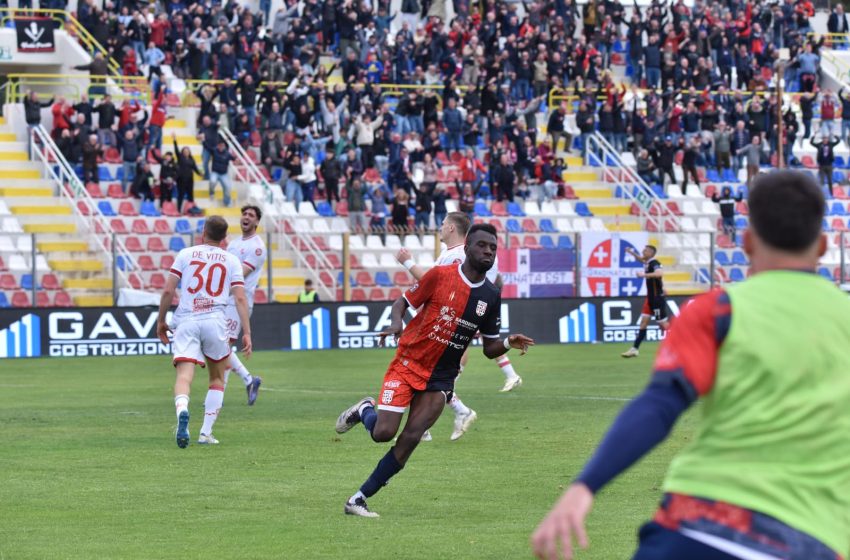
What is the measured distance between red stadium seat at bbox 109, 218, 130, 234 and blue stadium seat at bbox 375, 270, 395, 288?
5912mm

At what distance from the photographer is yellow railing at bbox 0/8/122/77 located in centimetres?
4259

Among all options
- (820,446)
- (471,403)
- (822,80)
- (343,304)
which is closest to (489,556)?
(820,446)

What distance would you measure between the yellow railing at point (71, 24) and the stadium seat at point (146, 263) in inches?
364

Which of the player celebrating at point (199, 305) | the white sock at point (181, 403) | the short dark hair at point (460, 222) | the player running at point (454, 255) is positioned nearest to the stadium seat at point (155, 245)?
the player running at point (454, 255)

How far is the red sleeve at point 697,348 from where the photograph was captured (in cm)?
413

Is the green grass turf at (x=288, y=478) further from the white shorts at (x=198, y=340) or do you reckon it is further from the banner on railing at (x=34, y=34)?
the banner on railing at (x=34, y=34)

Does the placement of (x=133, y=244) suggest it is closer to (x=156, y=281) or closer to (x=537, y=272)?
(x=156, y=281)

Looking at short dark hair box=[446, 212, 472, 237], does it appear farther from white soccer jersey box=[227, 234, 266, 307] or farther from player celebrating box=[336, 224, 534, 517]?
white soccer jersey box=[227, 234, 266, 307]

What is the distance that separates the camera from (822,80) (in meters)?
54.6

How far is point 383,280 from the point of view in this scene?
3569 centimetres

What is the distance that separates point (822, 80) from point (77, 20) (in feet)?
84.5

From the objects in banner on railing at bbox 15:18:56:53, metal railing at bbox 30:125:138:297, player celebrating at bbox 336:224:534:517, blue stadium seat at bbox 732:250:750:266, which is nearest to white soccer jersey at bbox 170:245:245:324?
player celebrating at bbox 336:224:534:517

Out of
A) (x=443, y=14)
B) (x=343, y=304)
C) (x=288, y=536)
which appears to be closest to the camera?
(x=288, y=536)

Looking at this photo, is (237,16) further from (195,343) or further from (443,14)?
→ (195,343)
